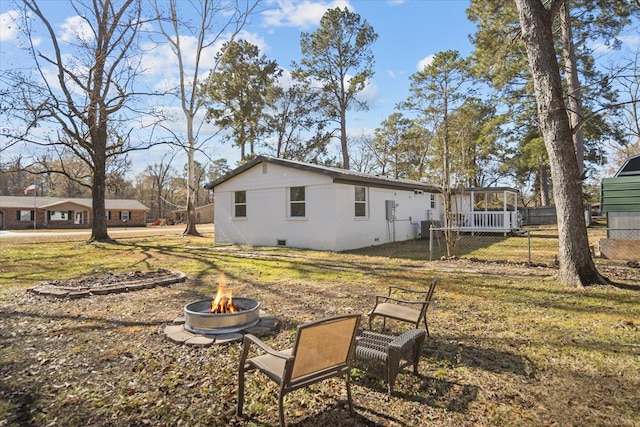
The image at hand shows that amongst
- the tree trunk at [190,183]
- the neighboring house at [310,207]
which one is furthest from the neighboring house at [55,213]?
the neighboring house at [310,207]

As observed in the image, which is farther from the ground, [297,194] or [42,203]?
[42,203]

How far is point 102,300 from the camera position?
19.6 ft

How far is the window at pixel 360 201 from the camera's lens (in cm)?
1377

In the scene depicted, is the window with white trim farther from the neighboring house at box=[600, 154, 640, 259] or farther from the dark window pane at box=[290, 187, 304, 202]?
the neighboring house at box=[600, 154, 640, 259]

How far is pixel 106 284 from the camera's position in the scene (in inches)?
267

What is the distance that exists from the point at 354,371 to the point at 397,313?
940 mm

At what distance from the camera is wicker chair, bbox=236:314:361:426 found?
92.8 inches

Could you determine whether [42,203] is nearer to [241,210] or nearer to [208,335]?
[241,210]

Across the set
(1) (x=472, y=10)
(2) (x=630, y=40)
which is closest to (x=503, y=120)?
(2) (x=630, y=40)

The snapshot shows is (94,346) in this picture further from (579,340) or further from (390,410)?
(579,340)

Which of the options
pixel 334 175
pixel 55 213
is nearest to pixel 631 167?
pixel 334 175

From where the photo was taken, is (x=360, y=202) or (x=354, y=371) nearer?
(x=354, y=371)

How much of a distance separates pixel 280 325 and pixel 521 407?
9.09ft

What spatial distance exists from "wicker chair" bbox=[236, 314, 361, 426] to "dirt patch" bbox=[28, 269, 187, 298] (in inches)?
193
